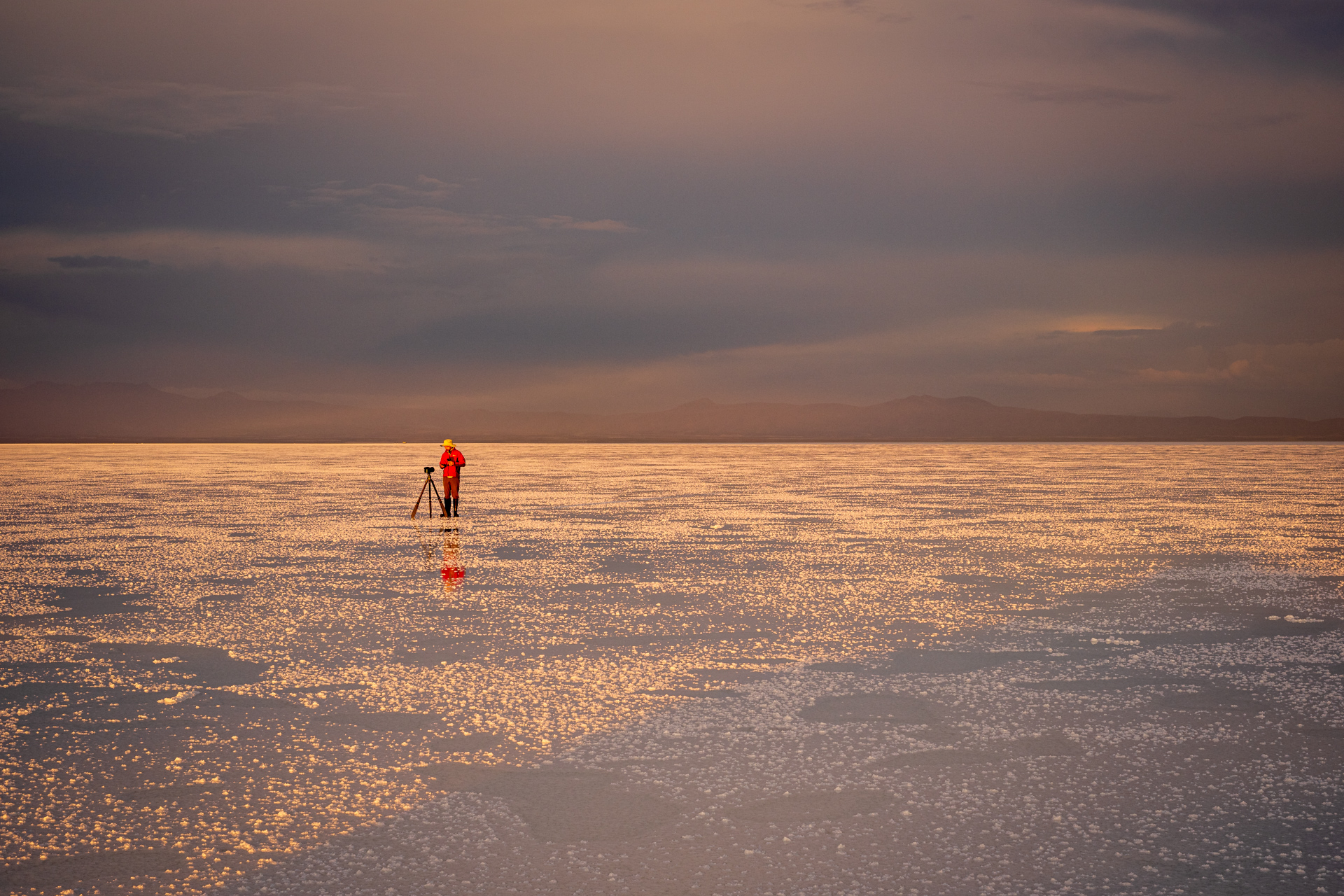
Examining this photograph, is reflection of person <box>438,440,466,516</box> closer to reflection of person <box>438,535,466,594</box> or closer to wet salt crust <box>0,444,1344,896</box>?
reflection of person <box>438,535,466,594</box>

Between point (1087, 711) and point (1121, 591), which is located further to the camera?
point (1121, 591)

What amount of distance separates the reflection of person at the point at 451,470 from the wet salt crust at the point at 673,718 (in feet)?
13.2

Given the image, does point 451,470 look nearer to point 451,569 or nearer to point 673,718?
Answer: point 451,569

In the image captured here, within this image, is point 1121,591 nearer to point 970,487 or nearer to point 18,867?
point 18,867

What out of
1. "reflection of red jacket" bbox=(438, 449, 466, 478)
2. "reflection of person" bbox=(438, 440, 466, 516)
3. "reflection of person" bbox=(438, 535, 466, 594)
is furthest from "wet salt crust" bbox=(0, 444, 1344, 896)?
"reflection of red jacket" bbox=(438, 449, 466, 478)

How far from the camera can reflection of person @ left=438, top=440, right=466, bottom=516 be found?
61.2 ft

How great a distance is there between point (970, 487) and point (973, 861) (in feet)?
82.4

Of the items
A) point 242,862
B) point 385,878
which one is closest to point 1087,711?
point 385,878

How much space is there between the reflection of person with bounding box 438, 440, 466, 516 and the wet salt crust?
4.03 meters

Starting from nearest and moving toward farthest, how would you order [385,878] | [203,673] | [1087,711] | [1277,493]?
[385,878], [1087,711], [203,673], [1277,493]

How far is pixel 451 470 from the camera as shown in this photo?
61.9 feet

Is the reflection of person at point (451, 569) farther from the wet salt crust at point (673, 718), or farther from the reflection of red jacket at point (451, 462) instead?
the reflection of red jacket at point (451, 462)

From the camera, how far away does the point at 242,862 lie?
160 inches

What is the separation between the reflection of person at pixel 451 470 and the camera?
1864 cm
